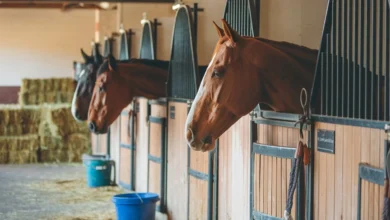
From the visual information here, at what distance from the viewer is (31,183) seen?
25.8 feet

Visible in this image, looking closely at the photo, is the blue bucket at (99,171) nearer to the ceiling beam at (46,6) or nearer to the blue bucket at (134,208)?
the blue bucket at (134,208)

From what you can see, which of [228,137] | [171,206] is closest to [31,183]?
[171,206]

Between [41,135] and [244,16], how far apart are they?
742cm

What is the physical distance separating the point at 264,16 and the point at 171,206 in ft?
6.43

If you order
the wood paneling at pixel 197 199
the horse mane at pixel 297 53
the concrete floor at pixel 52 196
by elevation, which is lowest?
the concrete floor at pixel 52 196

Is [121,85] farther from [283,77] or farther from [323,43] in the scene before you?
[323,43]

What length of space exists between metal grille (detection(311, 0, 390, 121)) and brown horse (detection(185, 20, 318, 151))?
257mm

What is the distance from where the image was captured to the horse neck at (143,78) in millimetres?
5914

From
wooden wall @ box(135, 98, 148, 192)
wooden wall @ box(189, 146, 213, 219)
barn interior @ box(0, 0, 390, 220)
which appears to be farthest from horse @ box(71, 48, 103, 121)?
wooden wall @ box(189, 146, 213, 219)

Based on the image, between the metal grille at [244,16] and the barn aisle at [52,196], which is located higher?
the metal grille at [244,16]

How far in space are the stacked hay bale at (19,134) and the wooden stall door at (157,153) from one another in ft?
16.7

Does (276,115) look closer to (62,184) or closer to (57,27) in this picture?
(62,184)

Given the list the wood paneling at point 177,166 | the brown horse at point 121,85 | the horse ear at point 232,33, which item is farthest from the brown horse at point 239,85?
the brown horse at point 121,85

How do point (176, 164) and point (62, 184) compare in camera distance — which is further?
point (62, 184)
